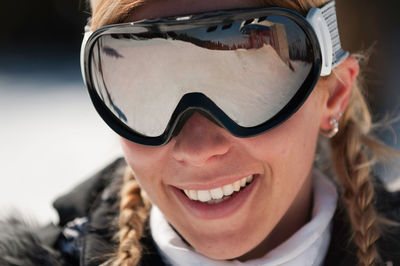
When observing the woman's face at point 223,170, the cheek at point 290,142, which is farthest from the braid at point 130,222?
the cheek at point 290,142

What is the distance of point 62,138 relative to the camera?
384 centimetres

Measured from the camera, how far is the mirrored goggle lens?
3.83 ft

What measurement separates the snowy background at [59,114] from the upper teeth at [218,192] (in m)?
0.86

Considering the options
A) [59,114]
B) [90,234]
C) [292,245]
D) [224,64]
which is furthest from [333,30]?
[59,114]

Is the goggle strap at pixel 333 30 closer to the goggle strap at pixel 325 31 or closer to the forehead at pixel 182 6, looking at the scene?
the goggle strap at pixel 325 31

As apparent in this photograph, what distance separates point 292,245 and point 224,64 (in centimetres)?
→ 50

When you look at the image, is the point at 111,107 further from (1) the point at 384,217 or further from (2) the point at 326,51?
(1) the point at 384,217

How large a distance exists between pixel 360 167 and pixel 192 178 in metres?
0.54

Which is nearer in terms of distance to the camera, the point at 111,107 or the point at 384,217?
the point at 111,107

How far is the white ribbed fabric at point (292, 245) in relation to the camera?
1332 millimetres

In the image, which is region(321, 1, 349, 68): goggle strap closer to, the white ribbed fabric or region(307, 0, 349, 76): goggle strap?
region(307, 0, 349, 76): goggle strap

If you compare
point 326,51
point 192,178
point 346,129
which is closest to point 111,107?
point 192,178

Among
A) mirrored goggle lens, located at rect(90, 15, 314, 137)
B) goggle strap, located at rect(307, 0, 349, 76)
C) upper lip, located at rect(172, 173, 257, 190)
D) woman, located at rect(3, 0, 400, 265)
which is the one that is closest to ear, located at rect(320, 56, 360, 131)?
woman, located at rect(3, 0, 400, 265)

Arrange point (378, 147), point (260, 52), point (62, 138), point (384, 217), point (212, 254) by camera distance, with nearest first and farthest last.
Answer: point (260, 52)
point (212, 254)
point (384, 217)
point (378, 147)
point (62, 138)
